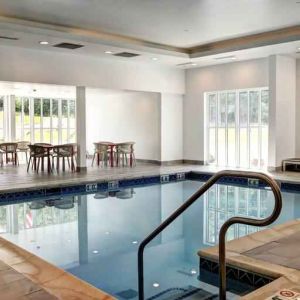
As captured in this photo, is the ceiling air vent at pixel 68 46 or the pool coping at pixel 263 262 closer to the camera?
the pool coping at pixel 263 262

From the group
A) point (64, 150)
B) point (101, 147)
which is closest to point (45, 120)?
point (101, 147)

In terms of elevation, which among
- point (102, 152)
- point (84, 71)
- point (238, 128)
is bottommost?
point (102, 152)

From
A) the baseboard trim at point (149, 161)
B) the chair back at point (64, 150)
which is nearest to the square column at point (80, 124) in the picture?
the chair back at point (64, 150)

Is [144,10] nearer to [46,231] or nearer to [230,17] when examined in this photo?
[230,17]

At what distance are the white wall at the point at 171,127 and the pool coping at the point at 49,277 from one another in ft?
28.8

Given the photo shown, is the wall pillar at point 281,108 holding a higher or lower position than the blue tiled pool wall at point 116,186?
higher

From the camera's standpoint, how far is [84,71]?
10.4 m

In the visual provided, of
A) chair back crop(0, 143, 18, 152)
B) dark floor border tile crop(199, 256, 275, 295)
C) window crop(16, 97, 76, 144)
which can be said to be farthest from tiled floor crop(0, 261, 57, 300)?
window crop(16, 97, 76, 144)

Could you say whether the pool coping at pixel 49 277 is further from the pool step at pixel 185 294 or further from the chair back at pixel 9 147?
the chair back at pixel 9 147

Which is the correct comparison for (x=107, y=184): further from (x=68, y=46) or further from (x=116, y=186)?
(x=68, y=46)

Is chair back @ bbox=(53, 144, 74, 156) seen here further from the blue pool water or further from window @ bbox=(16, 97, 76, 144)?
window @ bbox=(16, 97, 76, 144)

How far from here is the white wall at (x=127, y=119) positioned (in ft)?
41.5

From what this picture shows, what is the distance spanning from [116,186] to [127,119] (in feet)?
15.0

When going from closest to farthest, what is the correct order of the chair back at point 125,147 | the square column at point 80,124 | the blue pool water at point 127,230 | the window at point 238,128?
the blue pool water at point 127,230 → the square column at point 80,124 → the window at point 238,128 → the chair back at point 125,147
